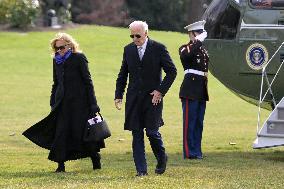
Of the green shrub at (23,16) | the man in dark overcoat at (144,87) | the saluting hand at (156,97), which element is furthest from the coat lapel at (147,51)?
the green shrub at (23,16)

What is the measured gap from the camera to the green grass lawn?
1051 centimetres

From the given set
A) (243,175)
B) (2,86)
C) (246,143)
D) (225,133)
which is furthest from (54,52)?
(2,86)

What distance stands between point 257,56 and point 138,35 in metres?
3.85

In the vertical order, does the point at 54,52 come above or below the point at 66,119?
above

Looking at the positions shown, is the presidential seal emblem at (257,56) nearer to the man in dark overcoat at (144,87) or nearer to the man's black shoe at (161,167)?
the man in dark overcoat at (144,87)

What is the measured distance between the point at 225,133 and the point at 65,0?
104ft

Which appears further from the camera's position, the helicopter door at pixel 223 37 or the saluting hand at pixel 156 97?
the helicopter door at pixel 223 37

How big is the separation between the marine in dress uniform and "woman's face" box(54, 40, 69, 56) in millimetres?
2285

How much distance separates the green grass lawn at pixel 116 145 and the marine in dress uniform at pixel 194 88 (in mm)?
307

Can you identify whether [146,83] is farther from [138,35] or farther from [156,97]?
[138,35]

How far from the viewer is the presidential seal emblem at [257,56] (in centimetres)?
1409

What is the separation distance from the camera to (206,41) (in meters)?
14.9

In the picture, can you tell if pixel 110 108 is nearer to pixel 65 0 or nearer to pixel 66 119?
pixel 66 119

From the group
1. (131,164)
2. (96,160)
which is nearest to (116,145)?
(131,164)
